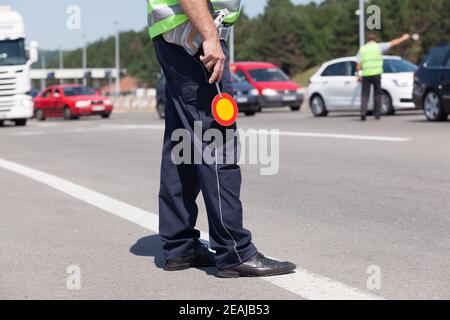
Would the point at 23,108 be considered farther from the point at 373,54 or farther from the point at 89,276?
the point at 89,276

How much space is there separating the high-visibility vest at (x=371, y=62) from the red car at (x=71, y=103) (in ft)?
57.1

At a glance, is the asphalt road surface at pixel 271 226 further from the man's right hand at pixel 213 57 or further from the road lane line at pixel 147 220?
the man's right hand at pixel 213 57

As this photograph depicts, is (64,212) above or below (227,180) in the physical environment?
below

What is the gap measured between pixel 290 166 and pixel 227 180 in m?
6.16

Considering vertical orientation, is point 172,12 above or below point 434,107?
above

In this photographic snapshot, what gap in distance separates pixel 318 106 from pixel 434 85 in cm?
643

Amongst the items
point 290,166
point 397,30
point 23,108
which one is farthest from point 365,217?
point 397,30

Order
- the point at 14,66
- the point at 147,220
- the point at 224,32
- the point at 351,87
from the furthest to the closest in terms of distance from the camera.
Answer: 1. the point at 14,66
2. the point at 351,87
3. the point at 147,220
4. the point at 224,32

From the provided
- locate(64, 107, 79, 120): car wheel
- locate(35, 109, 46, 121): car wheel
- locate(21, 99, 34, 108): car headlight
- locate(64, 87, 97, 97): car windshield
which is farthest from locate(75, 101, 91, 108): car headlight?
locate(21, 99, 34, 108): car headlight

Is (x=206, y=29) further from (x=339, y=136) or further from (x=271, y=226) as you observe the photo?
(x=339, y=136)

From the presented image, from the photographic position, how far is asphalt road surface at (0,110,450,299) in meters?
4.52

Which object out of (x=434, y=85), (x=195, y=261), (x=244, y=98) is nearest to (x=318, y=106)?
(x=244, y=98)

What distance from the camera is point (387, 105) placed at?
22312 mm

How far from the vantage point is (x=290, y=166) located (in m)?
10.8
